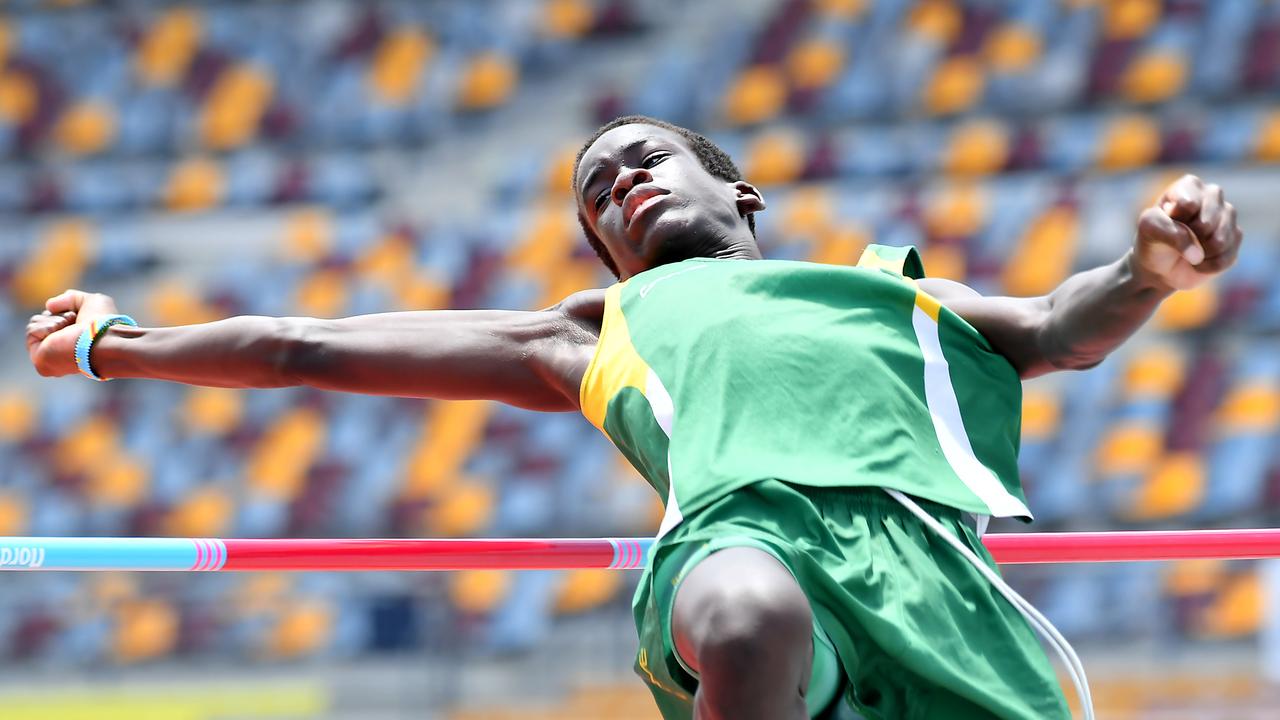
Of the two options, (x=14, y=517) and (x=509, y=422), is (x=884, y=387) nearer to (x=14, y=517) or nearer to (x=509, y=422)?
(x=509, y=422)

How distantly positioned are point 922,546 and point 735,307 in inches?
14.2

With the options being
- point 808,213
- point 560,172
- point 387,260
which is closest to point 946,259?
point 808,213

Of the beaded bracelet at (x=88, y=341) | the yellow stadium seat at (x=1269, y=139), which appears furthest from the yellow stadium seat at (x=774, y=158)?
the beaded bracelet at (x=88, y=341)

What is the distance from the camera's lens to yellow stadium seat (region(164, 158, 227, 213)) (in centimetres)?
1011

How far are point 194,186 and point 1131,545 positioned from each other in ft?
29.3

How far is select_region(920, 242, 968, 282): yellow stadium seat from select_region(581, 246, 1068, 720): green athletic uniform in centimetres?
662

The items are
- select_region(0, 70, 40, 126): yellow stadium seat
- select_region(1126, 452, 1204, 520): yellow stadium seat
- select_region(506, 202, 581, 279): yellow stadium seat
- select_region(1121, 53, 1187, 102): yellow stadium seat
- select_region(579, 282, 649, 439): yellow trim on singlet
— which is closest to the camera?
select_region(579, 282, 649, 439): yellow trim on singlet

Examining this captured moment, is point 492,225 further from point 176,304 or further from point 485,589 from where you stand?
point 485,589

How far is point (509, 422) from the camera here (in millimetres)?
8508

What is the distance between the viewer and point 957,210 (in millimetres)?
8617

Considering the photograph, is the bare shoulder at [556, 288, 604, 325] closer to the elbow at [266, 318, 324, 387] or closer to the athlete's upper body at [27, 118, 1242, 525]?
the athlete's upper body at [27, 118, 1242, 525]

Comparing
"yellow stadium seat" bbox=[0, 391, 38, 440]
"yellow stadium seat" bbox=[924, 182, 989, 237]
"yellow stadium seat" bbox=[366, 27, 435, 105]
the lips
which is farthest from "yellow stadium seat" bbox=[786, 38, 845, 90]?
the lips

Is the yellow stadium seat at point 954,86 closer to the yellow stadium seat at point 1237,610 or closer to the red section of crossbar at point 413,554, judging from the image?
the yellow stadium seat at point 1237,610

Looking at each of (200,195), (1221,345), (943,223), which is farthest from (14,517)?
(1221,345)
